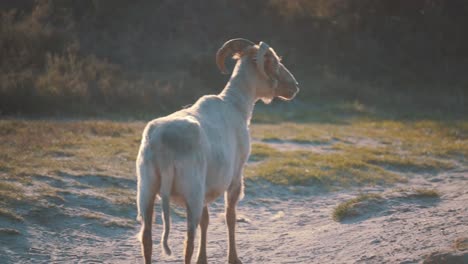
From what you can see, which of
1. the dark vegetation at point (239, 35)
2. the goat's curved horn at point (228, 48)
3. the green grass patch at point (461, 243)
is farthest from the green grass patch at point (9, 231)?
the dark vegetation at point (239, 35)

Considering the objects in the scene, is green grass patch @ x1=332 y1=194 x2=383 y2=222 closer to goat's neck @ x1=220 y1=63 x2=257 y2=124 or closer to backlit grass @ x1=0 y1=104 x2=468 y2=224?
goat's neck @ x1=220 y1=63 x2=257 y2=124

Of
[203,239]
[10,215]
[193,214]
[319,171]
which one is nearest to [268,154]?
[319,171]

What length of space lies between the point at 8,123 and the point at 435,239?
9.85 m

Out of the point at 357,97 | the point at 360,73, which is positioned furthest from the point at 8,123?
the point at 360,73

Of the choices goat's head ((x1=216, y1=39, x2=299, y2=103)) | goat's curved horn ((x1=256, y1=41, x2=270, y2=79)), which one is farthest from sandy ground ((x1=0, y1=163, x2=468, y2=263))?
goat's curved horn ((x1=256, y1=41, x2=270, y2=79))

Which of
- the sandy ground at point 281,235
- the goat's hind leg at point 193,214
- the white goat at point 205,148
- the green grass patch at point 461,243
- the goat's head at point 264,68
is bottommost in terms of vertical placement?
the sandy ground at point 281,235

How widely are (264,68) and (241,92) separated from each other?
20.1 inches

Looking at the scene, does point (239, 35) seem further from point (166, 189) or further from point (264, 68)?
point (166, 189)

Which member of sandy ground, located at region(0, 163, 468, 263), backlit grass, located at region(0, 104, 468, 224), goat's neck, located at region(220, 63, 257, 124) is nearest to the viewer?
sandy ground, located at region(0, 163, 468, 263)

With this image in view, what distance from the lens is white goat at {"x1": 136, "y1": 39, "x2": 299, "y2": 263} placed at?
6.66m

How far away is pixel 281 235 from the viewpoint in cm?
988

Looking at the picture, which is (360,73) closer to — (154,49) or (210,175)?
(154,49)

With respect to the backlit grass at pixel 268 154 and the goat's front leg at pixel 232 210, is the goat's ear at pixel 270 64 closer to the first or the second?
the goat's front leg at pixel 232 210

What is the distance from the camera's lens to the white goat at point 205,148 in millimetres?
6664
